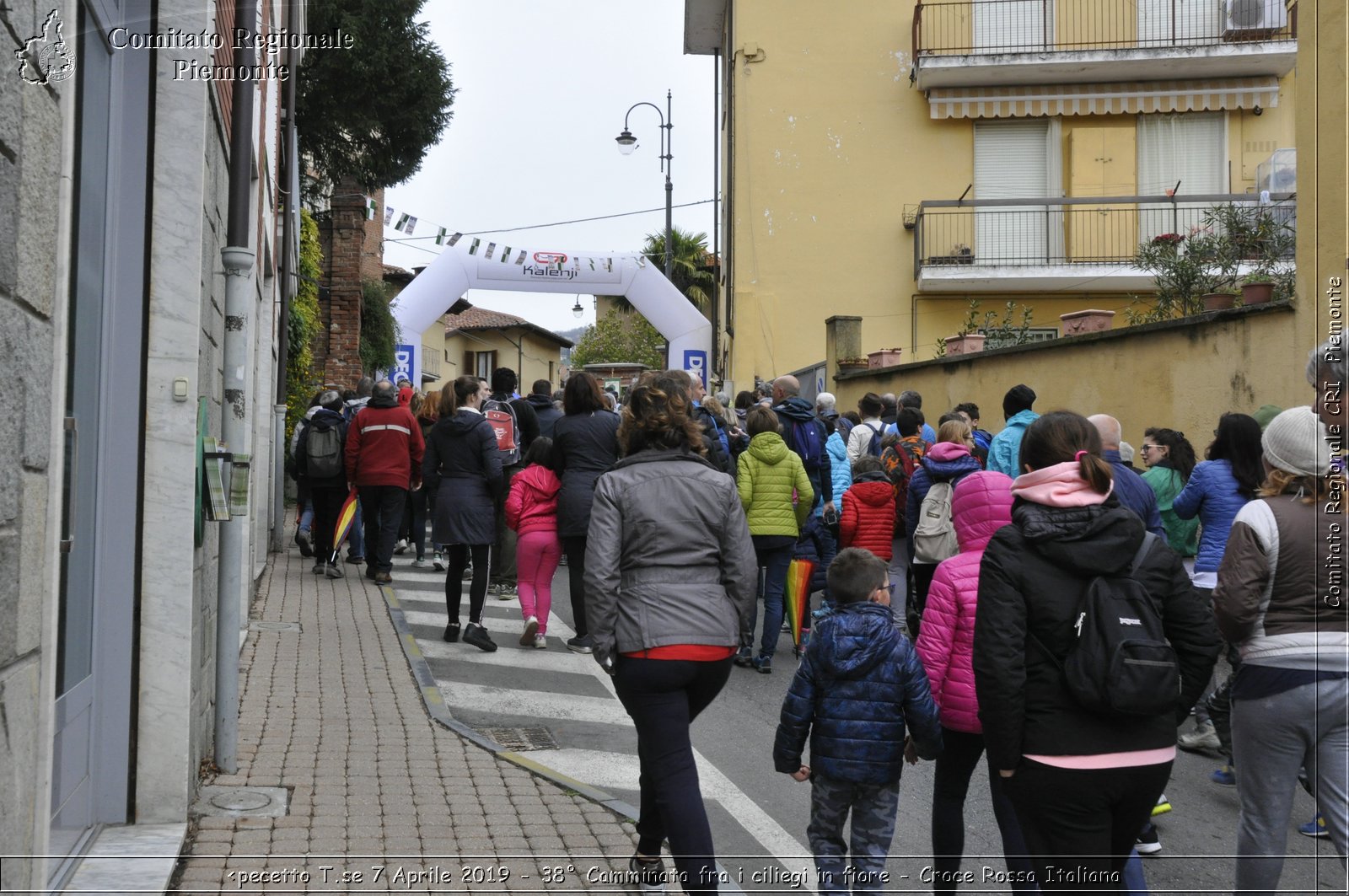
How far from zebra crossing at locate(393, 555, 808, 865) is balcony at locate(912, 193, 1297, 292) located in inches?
577

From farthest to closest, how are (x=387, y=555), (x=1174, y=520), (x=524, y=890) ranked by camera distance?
1. (x=387, y=555)
2. (x=1174, y=520)
3. (x=524, y=890)

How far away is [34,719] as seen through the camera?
2588mm

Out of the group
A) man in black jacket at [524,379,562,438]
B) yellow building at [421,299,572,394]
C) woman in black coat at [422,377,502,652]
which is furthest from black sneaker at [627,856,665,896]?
yellow building at [421,299,572,394]

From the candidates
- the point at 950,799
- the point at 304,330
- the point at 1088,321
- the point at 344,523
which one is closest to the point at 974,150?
the point at 1088,321

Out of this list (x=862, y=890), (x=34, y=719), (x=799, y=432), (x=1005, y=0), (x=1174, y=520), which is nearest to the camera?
(x=34, y=719)

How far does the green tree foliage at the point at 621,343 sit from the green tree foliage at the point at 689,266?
4.03ft

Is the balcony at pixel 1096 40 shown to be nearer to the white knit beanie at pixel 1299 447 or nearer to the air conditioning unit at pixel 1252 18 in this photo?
the air conditioning unit at pixel 1252 18

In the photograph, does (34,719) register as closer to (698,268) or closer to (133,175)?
(133,175)

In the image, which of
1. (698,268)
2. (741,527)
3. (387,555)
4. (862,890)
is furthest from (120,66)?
(698,268)

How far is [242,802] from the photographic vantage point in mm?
5301

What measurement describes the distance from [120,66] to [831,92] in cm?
2092

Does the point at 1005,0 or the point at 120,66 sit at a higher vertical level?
the point at 1005,0

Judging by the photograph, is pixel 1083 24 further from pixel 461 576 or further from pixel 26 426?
pixel 26 426

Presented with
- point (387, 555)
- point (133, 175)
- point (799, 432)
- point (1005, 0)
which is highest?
point (1005, 0)
